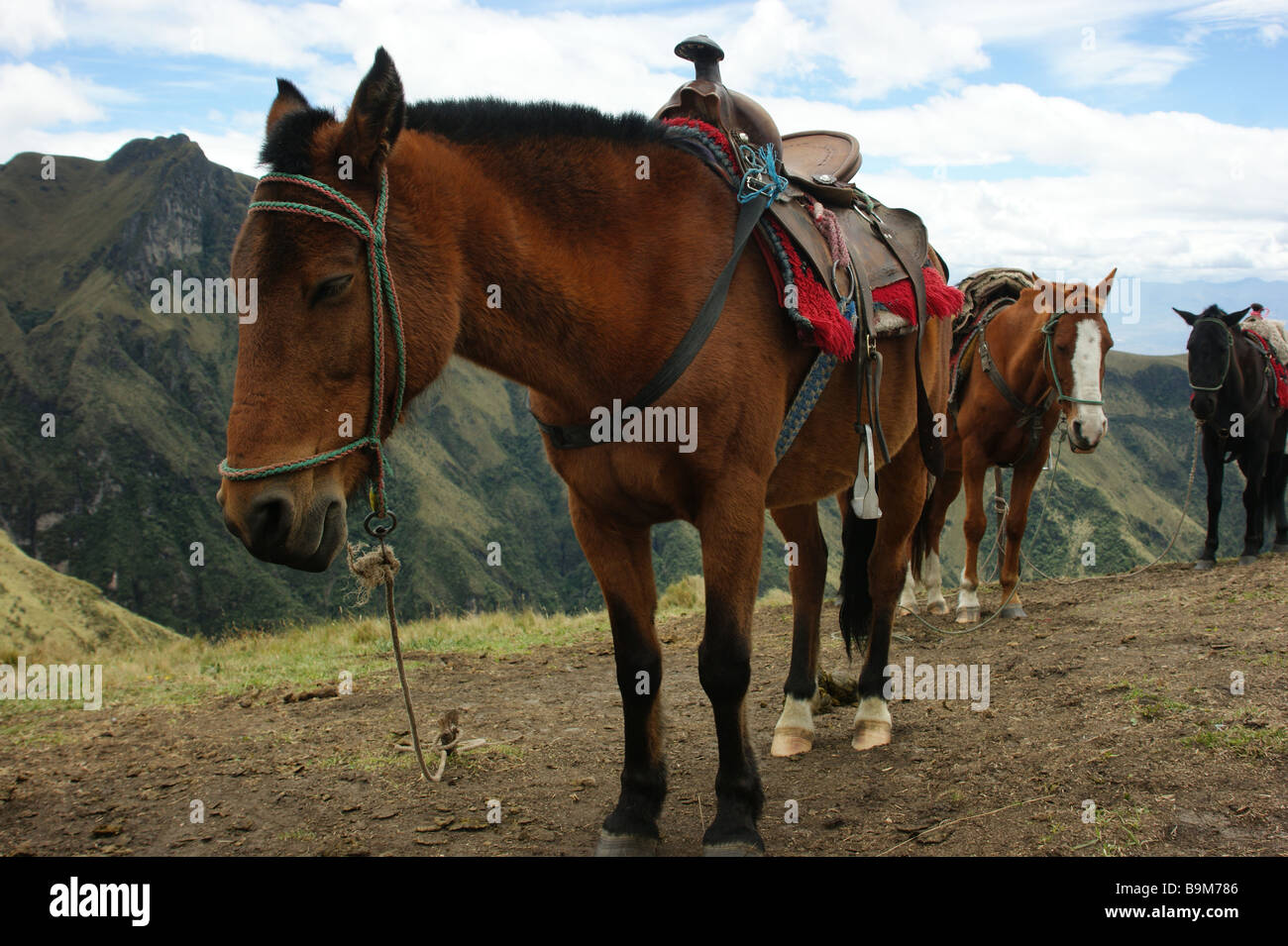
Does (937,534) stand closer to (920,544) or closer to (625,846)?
(920,544)

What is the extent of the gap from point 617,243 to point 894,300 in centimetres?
200

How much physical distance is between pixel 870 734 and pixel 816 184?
124 inches

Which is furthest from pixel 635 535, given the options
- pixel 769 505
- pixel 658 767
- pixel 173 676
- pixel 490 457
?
pixel 490 457

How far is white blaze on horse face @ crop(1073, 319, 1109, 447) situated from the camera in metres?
7.73

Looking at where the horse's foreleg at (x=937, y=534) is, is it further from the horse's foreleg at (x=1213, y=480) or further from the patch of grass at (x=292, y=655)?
the horse's foreleg at (x=1213, y=480)

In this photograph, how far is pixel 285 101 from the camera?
2760 millimetres

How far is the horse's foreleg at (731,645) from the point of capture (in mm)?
3152

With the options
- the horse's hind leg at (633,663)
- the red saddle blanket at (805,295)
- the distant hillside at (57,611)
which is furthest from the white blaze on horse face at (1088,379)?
the distant hillside at (57,611)

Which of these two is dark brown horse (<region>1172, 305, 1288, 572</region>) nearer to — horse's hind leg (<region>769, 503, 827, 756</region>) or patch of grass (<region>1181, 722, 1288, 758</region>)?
patch of grass (<region>1181, 722, 1288, 758</region>)

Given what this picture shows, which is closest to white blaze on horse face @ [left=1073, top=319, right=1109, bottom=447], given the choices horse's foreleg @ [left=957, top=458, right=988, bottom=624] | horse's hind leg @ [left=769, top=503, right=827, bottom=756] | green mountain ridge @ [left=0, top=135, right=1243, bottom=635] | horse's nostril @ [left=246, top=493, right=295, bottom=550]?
horse's foreleg @ [left=957, top=458, right=988, bottom=624]

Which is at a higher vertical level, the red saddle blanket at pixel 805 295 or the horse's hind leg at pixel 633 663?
the red saddle blanket at pixel 805 295

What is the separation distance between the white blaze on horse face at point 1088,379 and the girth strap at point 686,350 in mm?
5633

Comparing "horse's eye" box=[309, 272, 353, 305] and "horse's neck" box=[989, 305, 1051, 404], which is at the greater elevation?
"horse's neck" box=[989, 305, 1051, 404]

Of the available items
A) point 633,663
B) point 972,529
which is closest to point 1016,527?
point 972,529
